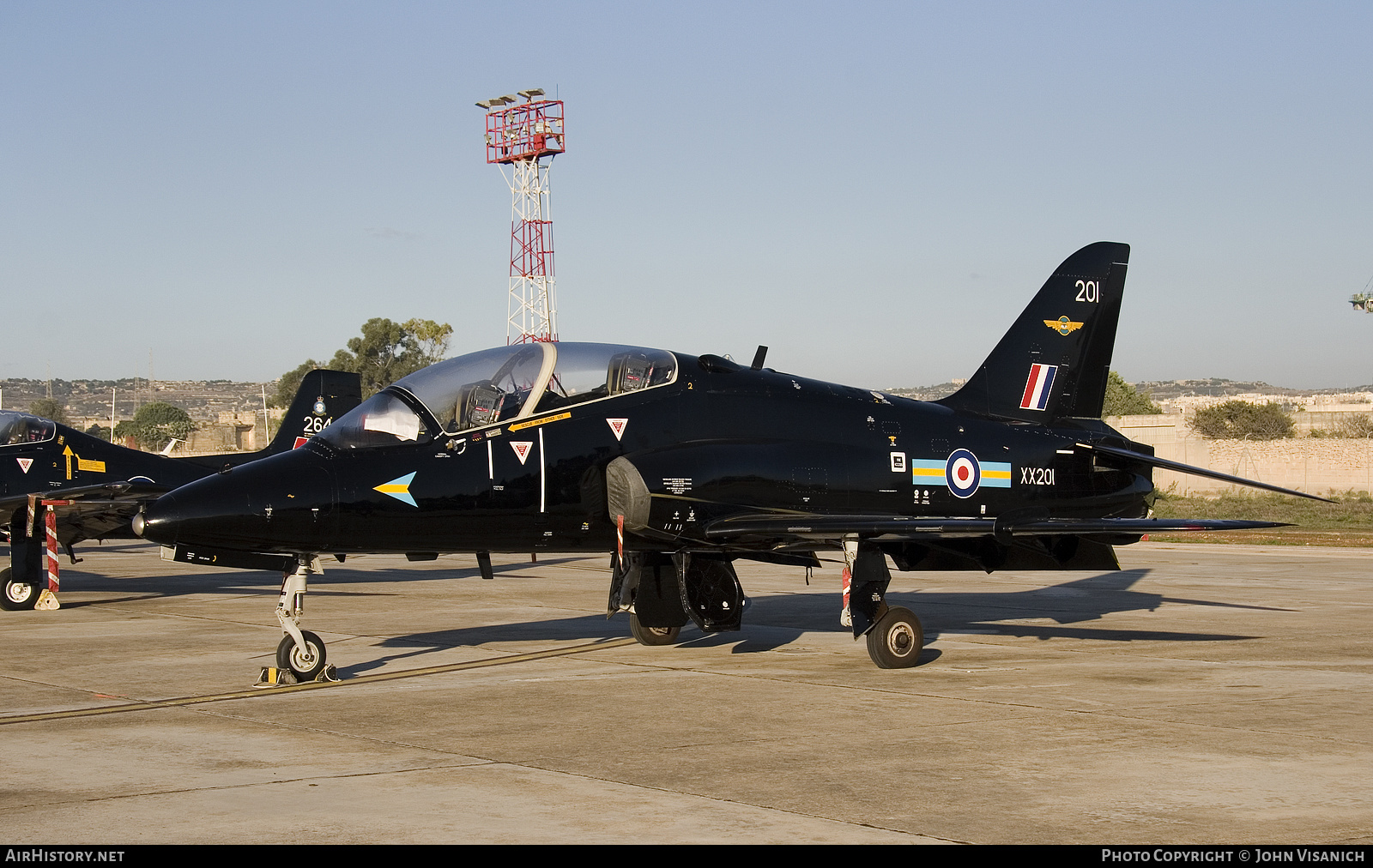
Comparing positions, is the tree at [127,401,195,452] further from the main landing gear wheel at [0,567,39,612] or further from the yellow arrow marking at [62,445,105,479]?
the main landing gear wheel at [0,567,39,612]

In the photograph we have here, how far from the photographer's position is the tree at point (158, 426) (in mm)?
101000

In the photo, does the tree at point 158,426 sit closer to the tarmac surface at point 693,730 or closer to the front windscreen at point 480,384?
the tarmac surface at point 693,730

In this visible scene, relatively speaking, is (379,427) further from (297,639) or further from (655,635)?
(655,635)

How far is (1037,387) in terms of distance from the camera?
602 inches

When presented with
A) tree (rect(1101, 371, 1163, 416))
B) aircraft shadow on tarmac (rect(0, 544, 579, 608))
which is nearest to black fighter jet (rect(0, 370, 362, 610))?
aircraft shadow on tarmac (rect(0, 544, 579, 608))

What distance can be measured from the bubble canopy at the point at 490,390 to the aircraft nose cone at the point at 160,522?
1.52m

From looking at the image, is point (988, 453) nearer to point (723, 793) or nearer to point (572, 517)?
point (572, 517)

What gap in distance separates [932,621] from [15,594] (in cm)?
1329

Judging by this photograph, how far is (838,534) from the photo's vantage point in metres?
11.7

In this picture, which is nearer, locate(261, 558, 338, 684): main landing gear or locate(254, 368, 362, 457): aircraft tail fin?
locate(261, 558, 338, 684): main landing gear

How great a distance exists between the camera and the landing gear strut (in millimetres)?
10977

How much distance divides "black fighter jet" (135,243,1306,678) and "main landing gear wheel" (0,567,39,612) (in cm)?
960

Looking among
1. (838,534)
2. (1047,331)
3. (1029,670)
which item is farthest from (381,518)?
(1047,331)
